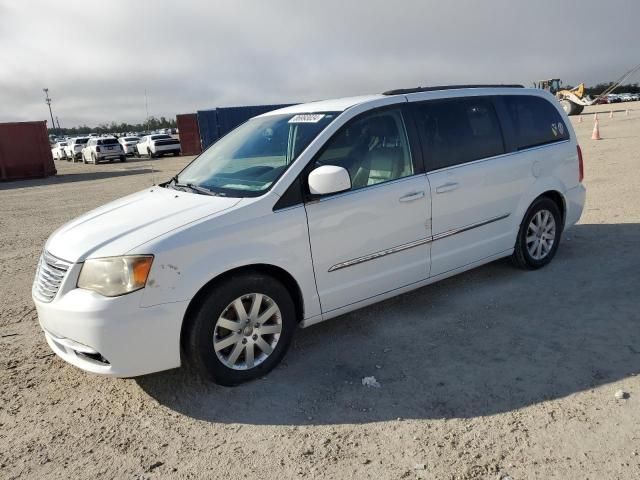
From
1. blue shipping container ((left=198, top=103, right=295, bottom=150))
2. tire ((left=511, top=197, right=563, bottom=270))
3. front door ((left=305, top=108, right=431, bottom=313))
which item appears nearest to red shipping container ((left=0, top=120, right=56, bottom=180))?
blue shipping container ((left=198, top=103, right=295, bottom=150))

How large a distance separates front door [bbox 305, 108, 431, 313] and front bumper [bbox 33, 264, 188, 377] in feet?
3.50

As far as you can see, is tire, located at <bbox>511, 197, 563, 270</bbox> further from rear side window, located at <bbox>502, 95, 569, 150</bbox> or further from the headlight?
the headlight

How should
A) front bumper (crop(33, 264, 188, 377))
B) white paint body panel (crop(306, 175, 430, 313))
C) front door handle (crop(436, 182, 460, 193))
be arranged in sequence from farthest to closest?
front door handle (crop(436, 182, 460, 193))
white paint body panel (crop(306, 175, 430, 313))
front bumper (crop(33, 264, 188, 377))

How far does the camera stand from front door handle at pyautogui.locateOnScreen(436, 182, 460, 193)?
4.14m

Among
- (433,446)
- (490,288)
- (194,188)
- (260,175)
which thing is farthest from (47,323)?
(490,288)

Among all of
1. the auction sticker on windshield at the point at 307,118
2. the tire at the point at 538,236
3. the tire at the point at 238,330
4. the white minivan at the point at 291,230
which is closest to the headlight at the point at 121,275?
the white minivan at the point at 291,230

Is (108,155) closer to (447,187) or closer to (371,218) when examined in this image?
(447,187)

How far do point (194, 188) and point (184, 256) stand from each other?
40.4 inches

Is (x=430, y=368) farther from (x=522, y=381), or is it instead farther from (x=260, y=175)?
(x=260, y=175)

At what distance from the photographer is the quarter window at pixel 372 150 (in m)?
3.76

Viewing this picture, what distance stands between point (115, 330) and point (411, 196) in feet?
7.48

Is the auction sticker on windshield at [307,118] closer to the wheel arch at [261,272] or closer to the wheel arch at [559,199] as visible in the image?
the wheel arch at [261,272]

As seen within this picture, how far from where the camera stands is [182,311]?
10.2 ft

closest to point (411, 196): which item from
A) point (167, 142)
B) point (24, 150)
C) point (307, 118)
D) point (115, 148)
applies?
point (307, 118)
